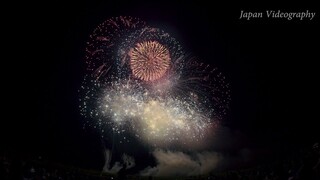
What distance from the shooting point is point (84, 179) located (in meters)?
29.1

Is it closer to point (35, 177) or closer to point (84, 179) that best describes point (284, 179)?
point (35, 177)

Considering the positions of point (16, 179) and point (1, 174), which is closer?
point (16, 179)

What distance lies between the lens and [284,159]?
24344mm

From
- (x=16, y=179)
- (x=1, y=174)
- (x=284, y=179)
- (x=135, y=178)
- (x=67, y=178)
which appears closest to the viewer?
(x=16, y=179)

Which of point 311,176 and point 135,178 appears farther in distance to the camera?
point 135,178

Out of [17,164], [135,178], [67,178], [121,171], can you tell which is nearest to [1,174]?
[17,164]

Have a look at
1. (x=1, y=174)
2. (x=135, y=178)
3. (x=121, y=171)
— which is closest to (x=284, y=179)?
(x=121, y=171)

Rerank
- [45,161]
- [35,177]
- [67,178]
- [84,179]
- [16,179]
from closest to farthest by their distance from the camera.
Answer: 1. [16,179]
2. [35,177]
3. [67,178]
4. [84,179]
5. [45,161]

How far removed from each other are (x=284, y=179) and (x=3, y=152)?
16398 mm

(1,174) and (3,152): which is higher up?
(3,152)

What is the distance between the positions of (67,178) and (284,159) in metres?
14.8

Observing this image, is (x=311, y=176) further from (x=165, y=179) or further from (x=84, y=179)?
(x=165, y=179)

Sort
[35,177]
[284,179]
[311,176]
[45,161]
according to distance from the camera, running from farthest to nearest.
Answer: [45,161] → [35,177] → [284,179] → [311,176]

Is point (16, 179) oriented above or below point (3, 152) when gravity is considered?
below
